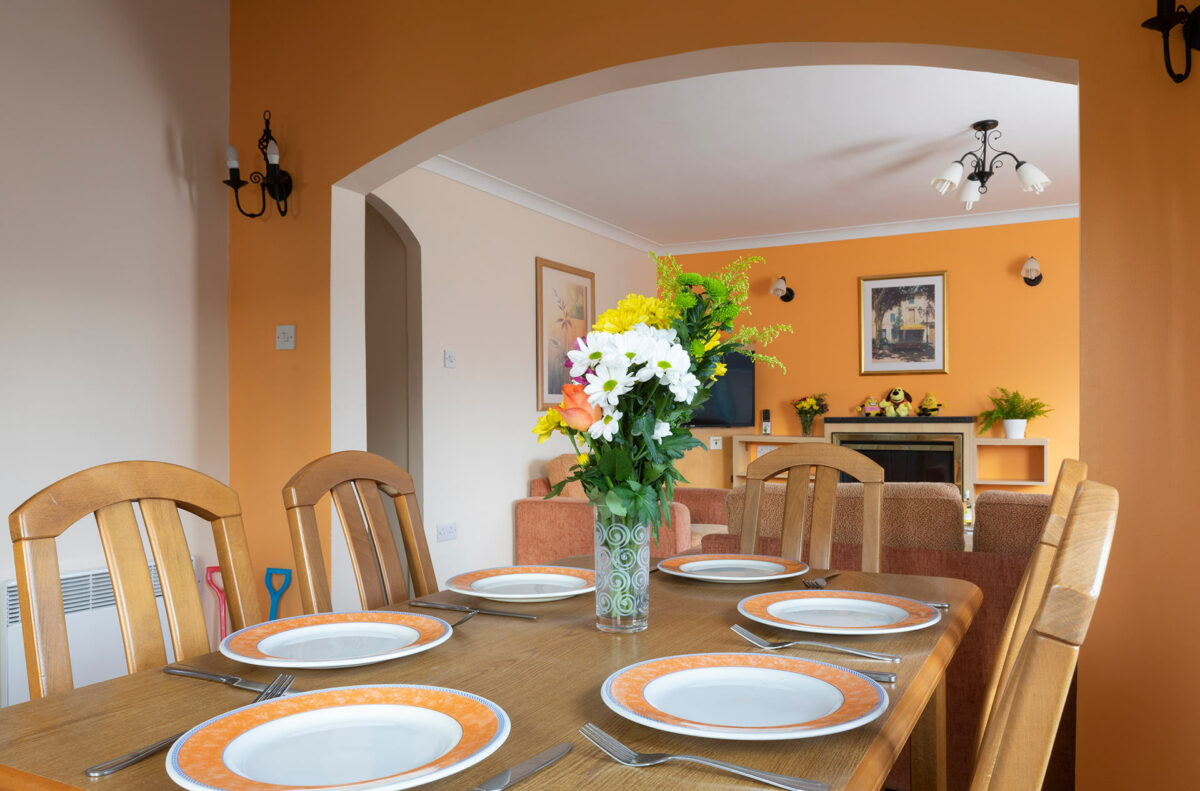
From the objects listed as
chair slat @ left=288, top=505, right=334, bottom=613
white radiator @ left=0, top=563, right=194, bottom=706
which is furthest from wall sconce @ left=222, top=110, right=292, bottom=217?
chair slat @ left=288, top=505, right=334, bottom=613

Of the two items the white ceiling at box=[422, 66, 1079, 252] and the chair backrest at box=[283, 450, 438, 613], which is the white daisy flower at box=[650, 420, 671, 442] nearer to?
the chair backrest at box=[283, 450, 438, 613]

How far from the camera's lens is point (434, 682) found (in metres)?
1.13

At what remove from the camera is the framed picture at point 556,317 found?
5.97m

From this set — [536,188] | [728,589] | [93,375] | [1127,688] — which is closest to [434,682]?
[728,589]

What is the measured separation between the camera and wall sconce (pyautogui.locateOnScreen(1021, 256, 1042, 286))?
655 centimetres

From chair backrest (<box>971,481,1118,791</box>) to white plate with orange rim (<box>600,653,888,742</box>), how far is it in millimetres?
225

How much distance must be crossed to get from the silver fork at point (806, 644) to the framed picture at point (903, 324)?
6250 mm

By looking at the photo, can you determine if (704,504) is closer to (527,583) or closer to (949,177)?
(949,177)

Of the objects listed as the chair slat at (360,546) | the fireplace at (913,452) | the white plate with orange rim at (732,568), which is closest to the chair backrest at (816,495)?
the white plate with orange rim at (732,568)

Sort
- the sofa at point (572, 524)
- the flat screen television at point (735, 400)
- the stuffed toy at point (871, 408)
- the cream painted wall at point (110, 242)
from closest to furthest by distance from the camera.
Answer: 1. the cream painted wall at point (110, 242)
2. the sofa at point (572, 524)
3. the stuffed toy at point (871, 408)
4. the flat screen television at point (735, 400)

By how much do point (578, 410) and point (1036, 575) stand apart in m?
0.69

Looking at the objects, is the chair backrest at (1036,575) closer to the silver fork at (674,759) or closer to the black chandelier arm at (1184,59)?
the silver fork at (674,759)

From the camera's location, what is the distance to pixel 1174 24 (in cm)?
196

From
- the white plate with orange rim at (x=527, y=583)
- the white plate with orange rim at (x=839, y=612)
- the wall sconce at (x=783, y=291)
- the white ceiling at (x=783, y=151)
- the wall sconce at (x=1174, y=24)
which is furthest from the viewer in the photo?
the wall sconce at (x=783, y=291)
